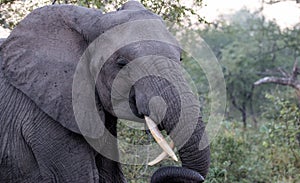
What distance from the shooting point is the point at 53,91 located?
304 cm

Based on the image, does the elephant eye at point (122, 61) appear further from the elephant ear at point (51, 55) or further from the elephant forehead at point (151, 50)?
the elephant ear at point (51, 55)

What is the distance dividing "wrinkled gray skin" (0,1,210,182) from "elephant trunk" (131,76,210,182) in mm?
62

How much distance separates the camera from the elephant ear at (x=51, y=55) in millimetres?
3031

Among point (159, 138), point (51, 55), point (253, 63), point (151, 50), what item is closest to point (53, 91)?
point (51, 55)

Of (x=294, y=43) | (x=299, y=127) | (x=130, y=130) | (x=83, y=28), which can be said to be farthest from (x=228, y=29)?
(x=83, y=28)

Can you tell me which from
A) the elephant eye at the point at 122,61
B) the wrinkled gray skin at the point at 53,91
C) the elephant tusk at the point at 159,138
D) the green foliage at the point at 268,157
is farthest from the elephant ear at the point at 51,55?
the green foliage at the point at 268,157

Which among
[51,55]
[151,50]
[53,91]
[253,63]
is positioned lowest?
[253,63]

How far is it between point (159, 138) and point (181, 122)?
0.12 meters

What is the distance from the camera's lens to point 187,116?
2691 millimetres

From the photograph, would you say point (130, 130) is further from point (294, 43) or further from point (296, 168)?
point (294, 43)

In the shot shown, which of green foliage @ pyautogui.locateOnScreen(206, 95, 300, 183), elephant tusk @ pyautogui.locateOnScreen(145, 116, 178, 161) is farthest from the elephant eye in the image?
green foliage @ pyautogui.locateOnScreen(206, 95, 300, 183)

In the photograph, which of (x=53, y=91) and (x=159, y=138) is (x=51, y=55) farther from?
(x=159, y=138)

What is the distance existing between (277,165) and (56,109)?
460 centimetres

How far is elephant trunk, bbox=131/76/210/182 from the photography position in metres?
2.68
